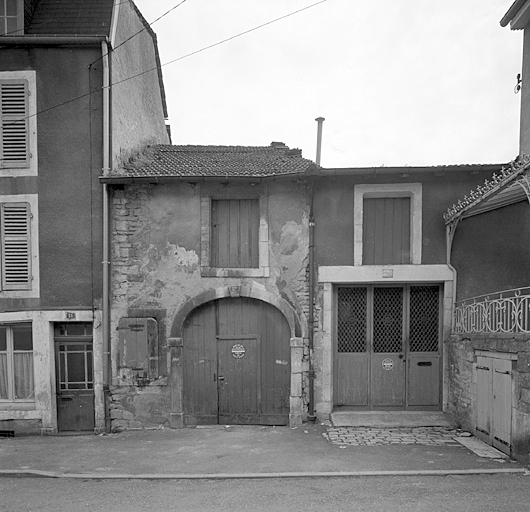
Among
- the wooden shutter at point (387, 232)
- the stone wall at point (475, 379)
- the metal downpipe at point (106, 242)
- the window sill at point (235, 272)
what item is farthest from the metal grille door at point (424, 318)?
the metal downpipe at point (106, 242)

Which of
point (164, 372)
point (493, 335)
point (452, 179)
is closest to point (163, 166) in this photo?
point (164, 372)

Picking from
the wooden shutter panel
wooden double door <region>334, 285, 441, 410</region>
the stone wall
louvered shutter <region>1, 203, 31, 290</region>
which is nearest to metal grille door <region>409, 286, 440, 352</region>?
wooden double door <region>334, 285, 441, 410</region>

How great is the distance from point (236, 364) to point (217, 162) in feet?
14.9

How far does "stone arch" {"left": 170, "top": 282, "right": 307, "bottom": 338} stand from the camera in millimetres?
9102

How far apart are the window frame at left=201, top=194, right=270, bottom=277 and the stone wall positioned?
3.86 meters

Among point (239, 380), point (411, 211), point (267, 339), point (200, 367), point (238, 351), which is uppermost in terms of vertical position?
point (411, 211)

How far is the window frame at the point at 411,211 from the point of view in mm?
9109

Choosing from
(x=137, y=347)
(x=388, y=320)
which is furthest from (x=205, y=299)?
(x=388, y=320)

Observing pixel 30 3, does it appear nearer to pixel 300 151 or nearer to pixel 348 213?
pixel 300 151

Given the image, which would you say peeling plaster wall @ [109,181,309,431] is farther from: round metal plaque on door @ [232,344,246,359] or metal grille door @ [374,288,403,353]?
metal grille door @ [374,288,403,353]

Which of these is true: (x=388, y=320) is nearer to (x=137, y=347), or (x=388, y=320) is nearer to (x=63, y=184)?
(x=137, y=347)

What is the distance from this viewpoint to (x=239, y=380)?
30.3ft

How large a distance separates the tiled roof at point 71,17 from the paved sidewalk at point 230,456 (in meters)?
7.87

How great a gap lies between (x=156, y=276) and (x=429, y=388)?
584 cm
